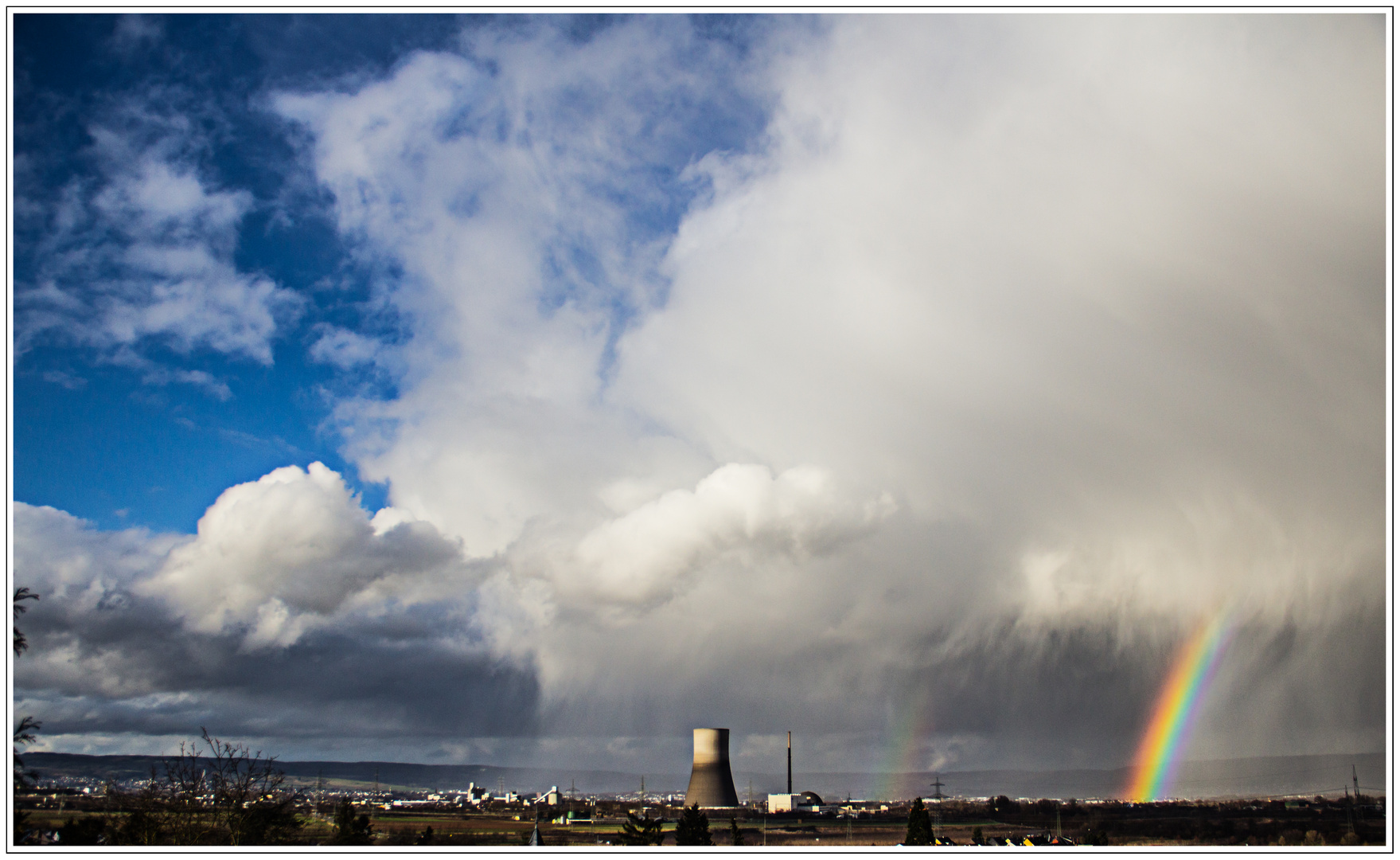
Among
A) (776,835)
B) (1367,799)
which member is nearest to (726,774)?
(776,835)

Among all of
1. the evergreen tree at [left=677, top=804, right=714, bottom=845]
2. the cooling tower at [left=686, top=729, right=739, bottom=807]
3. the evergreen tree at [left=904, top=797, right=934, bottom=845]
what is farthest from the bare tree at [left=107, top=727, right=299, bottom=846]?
the cooling tower at [left=686, top=729, right=739, bottom=807]

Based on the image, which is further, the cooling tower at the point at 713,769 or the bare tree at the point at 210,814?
the cooling tower at the point at 713,769

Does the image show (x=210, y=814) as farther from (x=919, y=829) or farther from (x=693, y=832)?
(x=919, y=829)

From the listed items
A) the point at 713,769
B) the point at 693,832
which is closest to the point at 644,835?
the point at 693,832

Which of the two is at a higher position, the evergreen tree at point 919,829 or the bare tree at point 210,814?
the bare tree at point 210,814

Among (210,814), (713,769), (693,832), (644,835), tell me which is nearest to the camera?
(210,814)

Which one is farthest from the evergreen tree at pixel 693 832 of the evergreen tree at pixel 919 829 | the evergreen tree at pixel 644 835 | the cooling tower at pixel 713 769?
the cooling tower at pixel 713 769

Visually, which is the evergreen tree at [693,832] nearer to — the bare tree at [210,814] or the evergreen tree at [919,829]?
the evergreen tree at [919,829]
